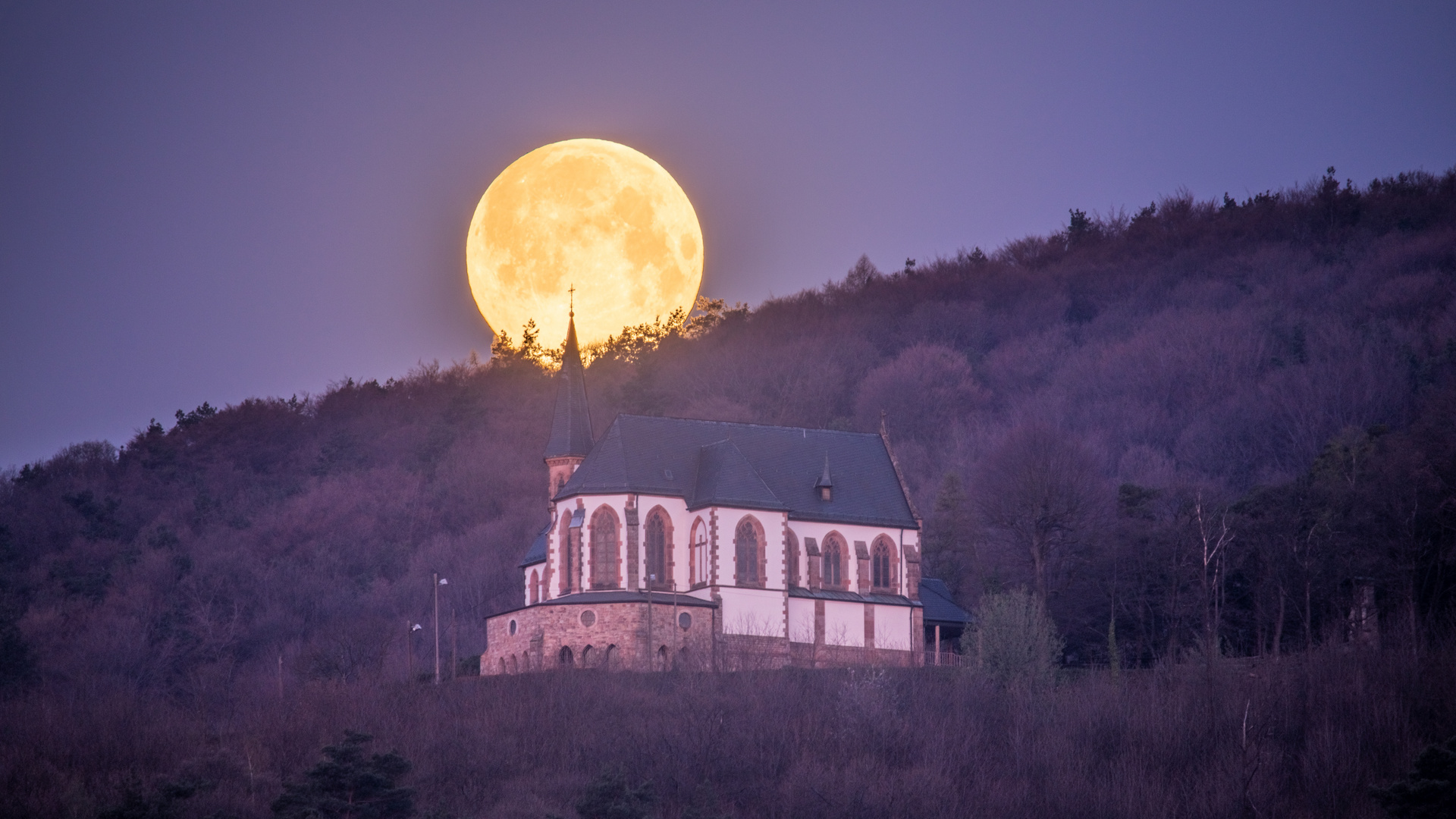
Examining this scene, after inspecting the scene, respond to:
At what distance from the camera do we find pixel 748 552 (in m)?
58.7

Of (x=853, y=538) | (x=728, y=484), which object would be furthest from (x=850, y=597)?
(x=728, y=484)

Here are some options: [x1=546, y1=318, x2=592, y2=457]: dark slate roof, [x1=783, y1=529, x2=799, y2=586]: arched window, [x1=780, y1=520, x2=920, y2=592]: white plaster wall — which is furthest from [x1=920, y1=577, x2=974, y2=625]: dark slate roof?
[x1=546, y1=318, x2=592, y2=457]: dark slate roof

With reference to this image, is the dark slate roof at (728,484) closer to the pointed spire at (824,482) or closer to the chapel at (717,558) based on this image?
the chapel at (717,558)

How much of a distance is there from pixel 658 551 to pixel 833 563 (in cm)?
677

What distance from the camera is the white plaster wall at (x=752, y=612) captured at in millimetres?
57125

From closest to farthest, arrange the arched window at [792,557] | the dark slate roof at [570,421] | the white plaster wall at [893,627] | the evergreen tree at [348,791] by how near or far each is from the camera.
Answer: the evergreen tree at [348,791] → the arched window at [792,557] → the white plaster wall at [893,627] → the dark slate roof at [570,421]

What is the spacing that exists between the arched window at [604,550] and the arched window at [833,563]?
25.9 feet

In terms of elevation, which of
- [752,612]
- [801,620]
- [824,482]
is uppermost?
[824,482]

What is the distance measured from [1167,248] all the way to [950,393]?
3079 cm

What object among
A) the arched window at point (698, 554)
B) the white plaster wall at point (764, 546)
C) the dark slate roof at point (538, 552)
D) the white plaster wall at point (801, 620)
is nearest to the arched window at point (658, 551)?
the arched window at point (698, 554)

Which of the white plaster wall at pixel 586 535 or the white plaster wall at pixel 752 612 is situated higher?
the white plaster wall at pixel 586 535

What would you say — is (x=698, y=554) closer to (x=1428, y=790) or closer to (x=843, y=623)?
(x=843, y=623)

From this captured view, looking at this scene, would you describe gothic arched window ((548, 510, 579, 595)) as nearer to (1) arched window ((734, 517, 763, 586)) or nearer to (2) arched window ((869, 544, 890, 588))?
(1) arched window ((734, 517, 763, 586))

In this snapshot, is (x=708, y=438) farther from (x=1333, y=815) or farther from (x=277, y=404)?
(x=277, y=404)
